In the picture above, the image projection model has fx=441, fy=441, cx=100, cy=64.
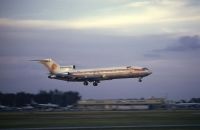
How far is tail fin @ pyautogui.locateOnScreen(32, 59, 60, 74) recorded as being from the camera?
10151 cm

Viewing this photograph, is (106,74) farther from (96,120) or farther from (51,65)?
(96,120)

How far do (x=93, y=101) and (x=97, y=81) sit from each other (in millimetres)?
45631

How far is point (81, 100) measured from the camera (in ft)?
429

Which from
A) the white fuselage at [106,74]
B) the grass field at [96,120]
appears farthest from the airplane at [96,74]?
the grass field at [96,120]

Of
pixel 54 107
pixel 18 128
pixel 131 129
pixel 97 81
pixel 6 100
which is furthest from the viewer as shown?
pixel 54 107

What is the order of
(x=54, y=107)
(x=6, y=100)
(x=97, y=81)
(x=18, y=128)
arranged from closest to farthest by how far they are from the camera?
(x=18, y=128), (x=97, y=81), (x=6, y=100), (x=54, y=107)

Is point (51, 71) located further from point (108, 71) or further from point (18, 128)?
point (18, 128)

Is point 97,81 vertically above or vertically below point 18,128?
above

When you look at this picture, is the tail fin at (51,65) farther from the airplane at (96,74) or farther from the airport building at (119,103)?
the airport building at (119,103)

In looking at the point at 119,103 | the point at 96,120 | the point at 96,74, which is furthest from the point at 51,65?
the point at 96,120

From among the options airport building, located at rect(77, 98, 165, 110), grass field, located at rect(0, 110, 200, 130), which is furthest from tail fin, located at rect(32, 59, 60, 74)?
grass field, located at rect(0, 110, 200, 130)

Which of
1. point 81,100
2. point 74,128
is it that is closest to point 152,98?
point 81,100

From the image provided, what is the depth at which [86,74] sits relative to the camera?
9206 centimetres

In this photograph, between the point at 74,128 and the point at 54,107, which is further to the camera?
the point at 54,107
